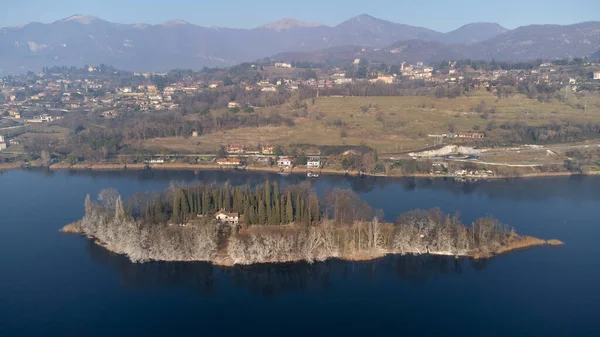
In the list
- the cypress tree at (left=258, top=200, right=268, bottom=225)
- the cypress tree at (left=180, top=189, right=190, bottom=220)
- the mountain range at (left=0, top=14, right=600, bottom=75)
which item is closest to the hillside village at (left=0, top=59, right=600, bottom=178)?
the cypress tree at (left=180, top=189, right=190, bottom=220)

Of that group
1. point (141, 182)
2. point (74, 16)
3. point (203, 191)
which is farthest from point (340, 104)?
point (74, 16)

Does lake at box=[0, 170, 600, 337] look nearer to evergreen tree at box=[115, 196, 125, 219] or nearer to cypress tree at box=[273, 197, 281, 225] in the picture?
evergreen tree at box=[115, 196, 125, 219]

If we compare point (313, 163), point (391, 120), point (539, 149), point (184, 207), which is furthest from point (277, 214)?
point (391, 120)

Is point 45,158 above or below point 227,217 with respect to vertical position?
above

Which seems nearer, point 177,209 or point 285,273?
point 285,273

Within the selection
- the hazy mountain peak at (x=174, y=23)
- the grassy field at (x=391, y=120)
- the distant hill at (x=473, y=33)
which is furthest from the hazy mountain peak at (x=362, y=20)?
the grassy field at (x=391, y=120)

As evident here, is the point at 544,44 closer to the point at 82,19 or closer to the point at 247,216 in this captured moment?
the point at 247,216
